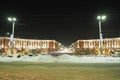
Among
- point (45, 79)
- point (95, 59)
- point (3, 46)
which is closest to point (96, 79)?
point (45, 79)

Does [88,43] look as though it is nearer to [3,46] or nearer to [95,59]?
[3,46]

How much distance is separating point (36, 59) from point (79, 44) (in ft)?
463

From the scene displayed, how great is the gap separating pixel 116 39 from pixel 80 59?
4366 inches

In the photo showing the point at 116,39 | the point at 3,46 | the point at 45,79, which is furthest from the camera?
the point at 116,39

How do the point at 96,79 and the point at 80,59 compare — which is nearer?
the point at 96,79

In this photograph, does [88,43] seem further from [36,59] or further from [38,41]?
[36,59]

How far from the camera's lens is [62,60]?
4522 cm

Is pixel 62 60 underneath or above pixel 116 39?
underneath

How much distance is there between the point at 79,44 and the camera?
187 meters

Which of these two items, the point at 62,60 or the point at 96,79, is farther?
the point at 62,60

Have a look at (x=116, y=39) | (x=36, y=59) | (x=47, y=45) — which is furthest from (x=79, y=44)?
(x=36, y=59)

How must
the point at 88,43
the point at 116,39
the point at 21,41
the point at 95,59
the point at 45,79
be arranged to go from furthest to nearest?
the point at 88,43 → the point at 21,41 → the point at 116,39 → the point at 95,59 → the point at 45,79

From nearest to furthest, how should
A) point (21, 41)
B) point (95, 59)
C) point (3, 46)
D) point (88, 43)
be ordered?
1. point (95, 59)
2. point (3, 46)
3. point (21, 41)
4. point (88, 43)

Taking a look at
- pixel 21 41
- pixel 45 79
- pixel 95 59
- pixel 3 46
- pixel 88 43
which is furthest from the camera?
pixel 88 43
